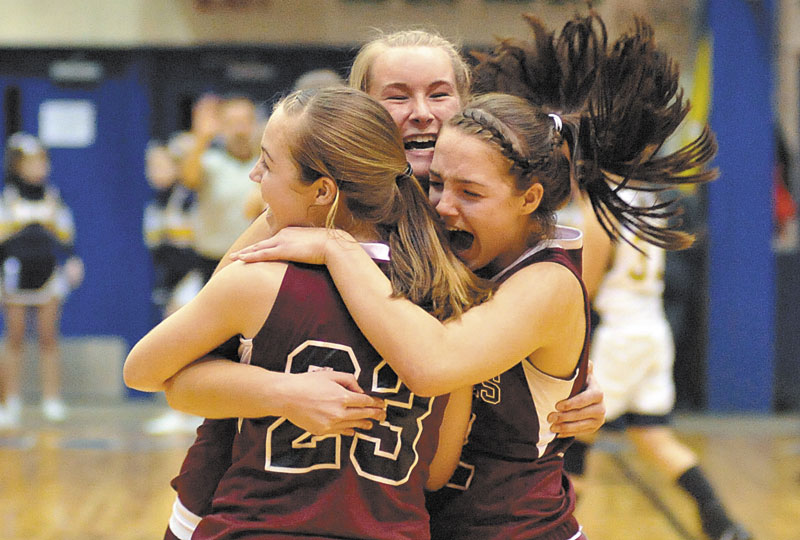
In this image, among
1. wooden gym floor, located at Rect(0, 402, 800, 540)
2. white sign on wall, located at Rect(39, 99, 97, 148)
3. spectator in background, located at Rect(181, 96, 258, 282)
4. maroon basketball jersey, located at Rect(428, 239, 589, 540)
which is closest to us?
maroon basketball jersey, located at Rect(428, 239, 589, 540)

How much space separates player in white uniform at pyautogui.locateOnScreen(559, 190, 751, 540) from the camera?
3670 mm

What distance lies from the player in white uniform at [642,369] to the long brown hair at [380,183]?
2178 mm

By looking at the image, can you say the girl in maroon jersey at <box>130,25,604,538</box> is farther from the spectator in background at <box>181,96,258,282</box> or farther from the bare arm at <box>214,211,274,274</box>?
the spectator in background at <box>181,96,258,282</box>

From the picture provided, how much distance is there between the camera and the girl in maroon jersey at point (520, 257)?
1378 millimetres

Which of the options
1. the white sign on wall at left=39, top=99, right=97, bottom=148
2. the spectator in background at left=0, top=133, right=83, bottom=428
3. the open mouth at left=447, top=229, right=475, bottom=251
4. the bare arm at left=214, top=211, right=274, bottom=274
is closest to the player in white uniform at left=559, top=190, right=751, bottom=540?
the open mouth at left=447, top=229, right=475, bottom=251

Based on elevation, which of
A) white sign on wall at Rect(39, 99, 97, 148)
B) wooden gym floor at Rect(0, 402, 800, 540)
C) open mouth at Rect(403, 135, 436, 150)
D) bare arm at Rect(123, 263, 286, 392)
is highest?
open mouth at Rect(403, 135, 436, 150)

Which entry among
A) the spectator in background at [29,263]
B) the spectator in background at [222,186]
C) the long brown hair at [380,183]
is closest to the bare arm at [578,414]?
the long brown hair at [380,183]

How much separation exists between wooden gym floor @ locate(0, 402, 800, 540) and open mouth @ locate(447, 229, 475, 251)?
263 cm

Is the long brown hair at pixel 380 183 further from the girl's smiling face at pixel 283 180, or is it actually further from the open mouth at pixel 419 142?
the open mouth at pixel 419 142

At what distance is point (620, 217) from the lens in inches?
68.7

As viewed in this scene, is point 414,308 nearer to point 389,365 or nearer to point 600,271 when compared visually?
point 389,365

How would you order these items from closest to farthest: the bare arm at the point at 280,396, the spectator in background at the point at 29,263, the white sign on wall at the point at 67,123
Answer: the bare arm at the point at 280,396 → the spectator in background at the point at 29,263 → the white sign on wall at the point at 67,123

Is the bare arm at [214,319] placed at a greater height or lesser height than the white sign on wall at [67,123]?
greater

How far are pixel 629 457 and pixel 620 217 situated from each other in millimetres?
3858
